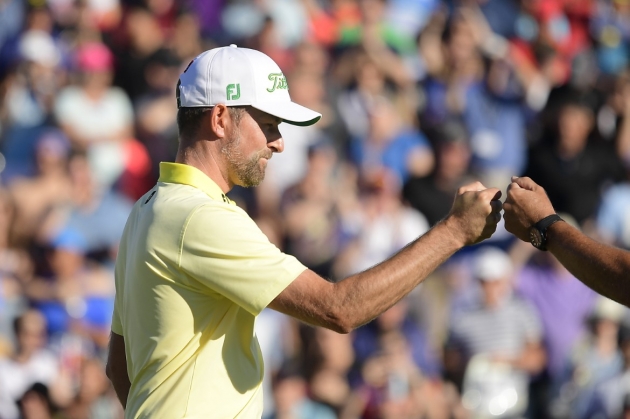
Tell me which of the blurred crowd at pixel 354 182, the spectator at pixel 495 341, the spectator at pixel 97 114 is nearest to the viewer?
the blurred crowd at pixel 354 182

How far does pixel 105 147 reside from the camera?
30.7ft

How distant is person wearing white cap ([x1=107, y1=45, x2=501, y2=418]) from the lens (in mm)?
3365

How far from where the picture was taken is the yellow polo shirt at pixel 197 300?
3352 millimetres

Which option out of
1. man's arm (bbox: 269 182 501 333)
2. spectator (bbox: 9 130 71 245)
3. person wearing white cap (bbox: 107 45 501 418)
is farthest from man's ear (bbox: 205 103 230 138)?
spectator (bbox: 9 130 71 245)

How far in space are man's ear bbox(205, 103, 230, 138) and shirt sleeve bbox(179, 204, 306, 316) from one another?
0.34 m

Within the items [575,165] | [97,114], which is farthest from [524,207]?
[97,114]

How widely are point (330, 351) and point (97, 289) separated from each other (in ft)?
6.41

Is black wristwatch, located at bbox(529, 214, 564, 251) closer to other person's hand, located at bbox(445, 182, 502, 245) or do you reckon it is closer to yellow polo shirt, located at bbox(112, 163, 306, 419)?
other person's hand, located at bbox(445, 182, 502, 245)

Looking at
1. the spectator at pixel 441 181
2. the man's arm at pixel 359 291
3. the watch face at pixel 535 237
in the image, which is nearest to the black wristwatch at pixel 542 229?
the watch face at pixel 535 237

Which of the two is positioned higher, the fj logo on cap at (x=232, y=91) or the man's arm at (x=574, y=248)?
the fj logo on cap at (x=232, y=91)

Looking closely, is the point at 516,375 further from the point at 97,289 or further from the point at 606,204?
the point at 97,289

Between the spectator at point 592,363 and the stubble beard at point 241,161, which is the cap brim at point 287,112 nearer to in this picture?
the stubble beard at point 241,161

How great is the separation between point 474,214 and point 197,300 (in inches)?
40.0

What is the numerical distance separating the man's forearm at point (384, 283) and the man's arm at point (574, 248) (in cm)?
59
